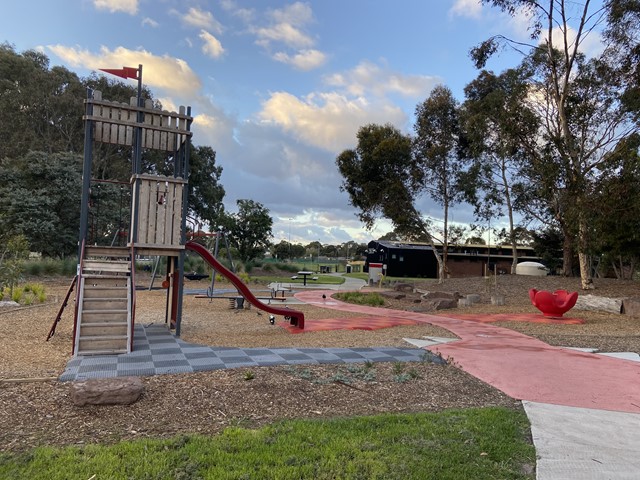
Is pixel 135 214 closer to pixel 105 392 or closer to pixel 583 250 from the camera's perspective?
pixel 105 392

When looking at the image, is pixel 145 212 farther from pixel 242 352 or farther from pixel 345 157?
pixel 345 157

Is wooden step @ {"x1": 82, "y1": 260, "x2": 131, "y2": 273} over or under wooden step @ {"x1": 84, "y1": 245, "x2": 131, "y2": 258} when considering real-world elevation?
under

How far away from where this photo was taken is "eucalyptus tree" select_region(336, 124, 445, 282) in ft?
76.7

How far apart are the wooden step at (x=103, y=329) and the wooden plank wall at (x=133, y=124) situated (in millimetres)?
3375

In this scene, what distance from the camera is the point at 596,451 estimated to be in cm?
340

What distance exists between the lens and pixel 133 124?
7.78 m

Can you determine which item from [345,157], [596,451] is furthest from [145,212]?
[345,157]


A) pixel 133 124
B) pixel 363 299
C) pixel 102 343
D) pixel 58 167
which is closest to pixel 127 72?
pixel 133 124

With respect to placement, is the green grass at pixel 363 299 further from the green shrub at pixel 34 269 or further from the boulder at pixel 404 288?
the green shrub at pixel 34 269

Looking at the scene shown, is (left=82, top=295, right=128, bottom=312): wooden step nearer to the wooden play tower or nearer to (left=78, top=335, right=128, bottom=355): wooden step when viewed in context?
the wooden play tower

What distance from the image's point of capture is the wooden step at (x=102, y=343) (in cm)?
589

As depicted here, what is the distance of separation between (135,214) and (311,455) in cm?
565

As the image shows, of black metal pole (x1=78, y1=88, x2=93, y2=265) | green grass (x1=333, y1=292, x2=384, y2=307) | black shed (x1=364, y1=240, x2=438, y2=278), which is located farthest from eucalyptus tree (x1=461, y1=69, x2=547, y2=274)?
black shed (x1=364, y1=240, x2=438, y2=278)

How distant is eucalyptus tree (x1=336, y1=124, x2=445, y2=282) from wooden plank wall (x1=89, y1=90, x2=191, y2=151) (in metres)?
15.9
